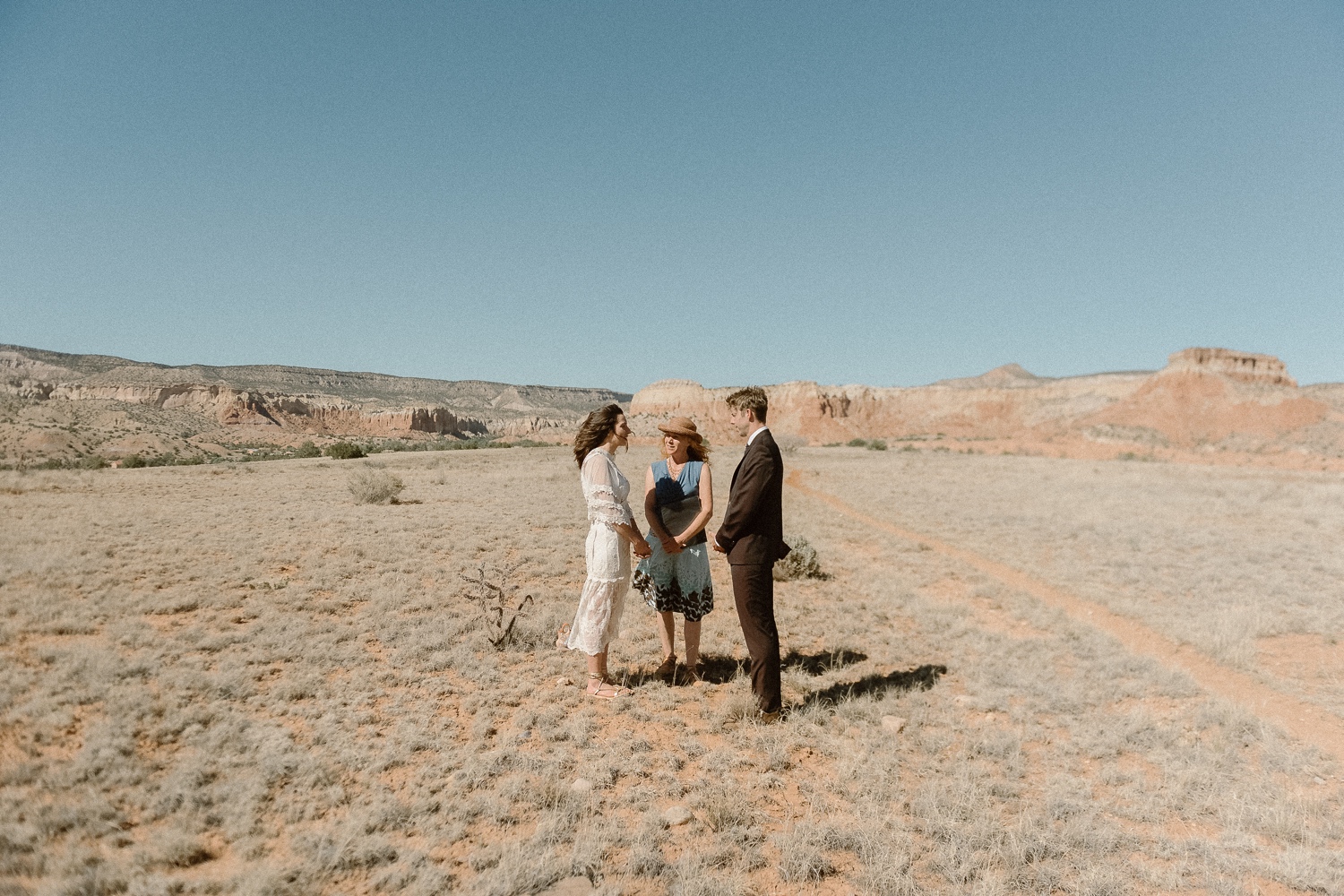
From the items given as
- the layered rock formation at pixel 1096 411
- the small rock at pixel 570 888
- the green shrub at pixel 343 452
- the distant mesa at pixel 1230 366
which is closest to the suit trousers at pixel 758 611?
the small rock at pixel 570 888

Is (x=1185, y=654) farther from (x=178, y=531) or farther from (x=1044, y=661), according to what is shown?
(x=178, y=531)

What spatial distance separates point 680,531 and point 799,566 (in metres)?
5.27

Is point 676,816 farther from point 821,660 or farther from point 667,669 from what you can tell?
point 821,660

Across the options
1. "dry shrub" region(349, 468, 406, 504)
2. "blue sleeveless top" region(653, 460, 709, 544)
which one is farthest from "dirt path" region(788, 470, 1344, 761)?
"dry shrub" region(349, 468, 406, 504)

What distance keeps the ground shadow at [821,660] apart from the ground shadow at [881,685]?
0.38m

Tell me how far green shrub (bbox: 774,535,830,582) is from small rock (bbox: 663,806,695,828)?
619 cm

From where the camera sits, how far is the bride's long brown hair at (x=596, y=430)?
480cm

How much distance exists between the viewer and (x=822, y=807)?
12.6 ft

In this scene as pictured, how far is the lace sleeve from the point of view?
4672 mm

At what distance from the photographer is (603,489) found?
184 inches

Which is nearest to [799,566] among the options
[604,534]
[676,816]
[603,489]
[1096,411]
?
[604,534]

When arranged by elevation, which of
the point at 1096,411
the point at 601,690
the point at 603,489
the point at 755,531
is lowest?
the point at 601,690

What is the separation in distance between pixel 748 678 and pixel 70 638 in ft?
21.2

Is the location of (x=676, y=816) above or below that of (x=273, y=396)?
below
